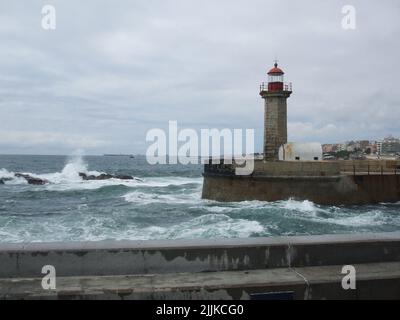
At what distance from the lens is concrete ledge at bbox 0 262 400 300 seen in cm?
317

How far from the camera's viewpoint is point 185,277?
11.4 ft

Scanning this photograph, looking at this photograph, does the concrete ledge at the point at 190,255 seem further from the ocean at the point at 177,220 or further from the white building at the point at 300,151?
the white building at the point at 300,151

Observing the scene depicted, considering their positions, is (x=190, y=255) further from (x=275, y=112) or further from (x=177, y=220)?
(x=275, y=112)

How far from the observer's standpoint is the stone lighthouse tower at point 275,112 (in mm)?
25922

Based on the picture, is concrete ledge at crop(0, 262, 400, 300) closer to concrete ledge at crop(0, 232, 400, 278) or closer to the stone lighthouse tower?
concrete ledge at crop(0, 232, 400, 278)

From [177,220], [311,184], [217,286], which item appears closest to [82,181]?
[311,184]

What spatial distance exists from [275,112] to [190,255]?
75.9 ft

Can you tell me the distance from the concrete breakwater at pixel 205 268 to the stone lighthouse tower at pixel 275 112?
22.6m

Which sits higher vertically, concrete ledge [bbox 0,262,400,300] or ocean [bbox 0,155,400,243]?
concrete ledge [bbox 0,262,400,300]

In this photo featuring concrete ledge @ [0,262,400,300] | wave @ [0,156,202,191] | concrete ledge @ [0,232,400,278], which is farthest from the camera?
wave @ [0,156,202,191]

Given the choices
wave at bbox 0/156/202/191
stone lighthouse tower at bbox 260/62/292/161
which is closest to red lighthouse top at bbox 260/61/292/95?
stone lighthouse tower at bbox 260/62/292/161

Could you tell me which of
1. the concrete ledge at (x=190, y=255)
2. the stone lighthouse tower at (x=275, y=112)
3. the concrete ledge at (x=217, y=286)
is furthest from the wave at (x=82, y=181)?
the concrete ledge at (x=217, y=286)
